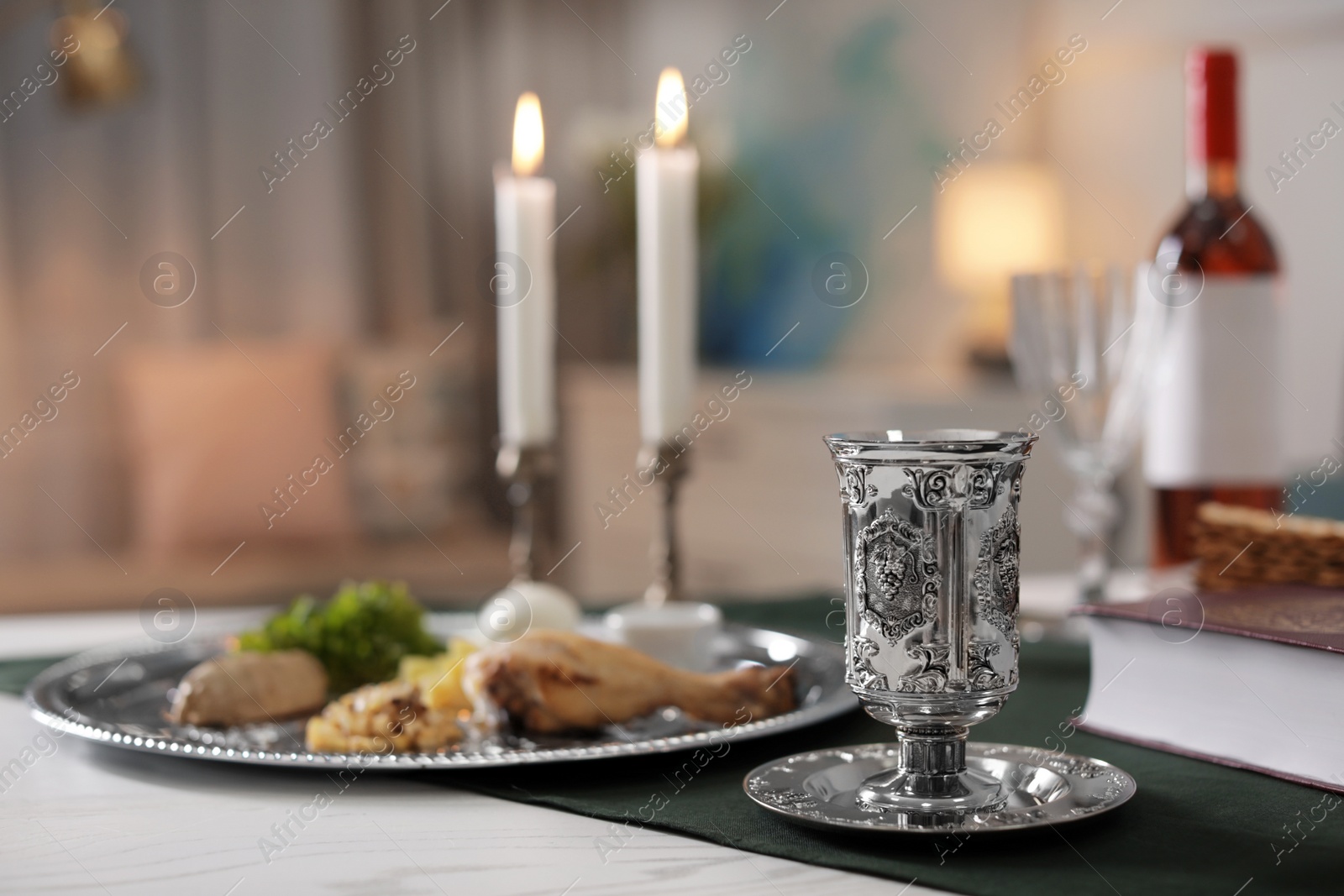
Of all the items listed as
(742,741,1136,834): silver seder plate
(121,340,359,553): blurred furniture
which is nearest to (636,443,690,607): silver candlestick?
(742,741,1136,834): silver seder plate

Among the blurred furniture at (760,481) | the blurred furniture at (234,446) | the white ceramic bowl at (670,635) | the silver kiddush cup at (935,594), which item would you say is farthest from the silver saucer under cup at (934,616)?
the blurred furniture at (234,446)

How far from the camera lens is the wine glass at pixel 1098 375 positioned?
40.1 inches

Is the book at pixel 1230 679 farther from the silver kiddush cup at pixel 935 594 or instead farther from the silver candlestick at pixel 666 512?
the silver candlestick at pixel 666 512

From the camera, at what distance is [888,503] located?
56 cm

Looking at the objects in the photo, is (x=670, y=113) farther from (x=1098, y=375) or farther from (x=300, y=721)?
(x=300, y=721)

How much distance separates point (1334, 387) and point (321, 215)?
105 inches

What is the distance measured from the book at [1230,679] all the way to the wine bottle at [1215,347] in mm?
327

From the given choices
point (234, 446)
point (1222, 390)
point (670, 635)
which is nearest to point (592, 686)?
point (670, 635)

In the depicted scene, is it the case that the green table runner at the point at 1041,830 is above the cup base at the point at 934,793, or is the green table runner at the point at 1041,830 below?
below

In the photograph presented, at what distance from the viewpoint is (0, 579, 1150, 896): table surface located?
516mm

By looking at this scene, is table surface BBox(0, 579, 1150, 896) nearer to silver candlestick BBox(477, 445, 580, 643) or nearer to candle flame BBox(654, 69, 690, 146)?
silver candlestick BBox(477, 445, 580, 643)

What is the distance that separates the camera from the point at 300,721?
796mm

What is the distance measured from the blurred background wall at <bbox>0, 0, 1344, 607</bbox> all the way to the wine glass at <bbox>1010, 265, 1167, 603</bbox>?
1.58 metres

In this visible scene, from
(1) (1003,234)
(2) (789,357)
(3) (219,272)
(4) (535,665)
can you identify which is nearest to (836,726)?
(4) (535,665)
